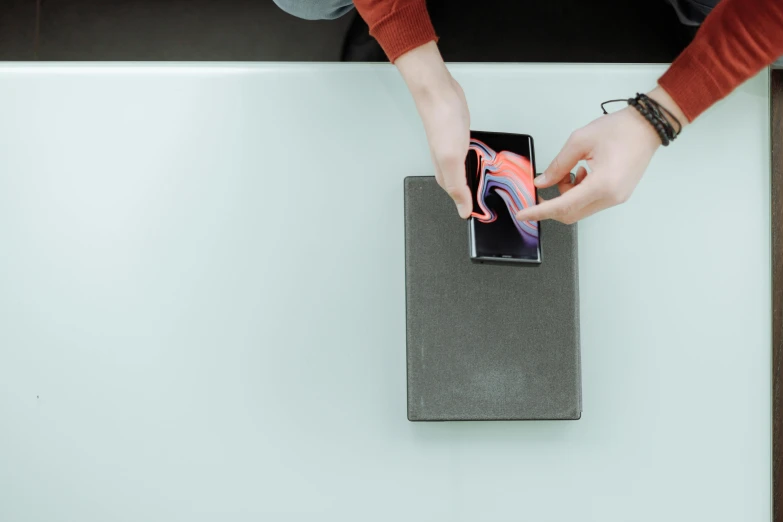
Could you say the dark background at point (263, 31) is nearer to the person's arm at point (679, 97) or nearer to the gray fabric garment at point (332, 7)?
the gray fabric garment at point (332, 7)

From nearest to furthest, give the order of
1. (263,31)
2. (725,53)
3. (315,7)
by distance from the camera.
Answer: (725,53), (315,7), (263,31)

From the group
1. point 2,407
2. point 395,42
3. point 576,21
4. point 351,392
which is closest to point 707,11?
point 576,21

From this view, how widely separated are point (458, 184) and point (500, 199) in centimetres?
5

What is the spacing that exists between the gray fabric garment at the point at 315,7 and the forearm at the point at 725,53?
0.33 metres

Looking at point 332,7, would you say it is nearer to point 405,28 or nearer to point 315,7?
point 315,7

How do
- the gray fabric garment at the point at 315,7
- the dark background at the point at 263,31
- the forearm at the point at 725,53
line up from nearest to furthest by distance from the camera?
the forearm at the point at 725,53
the gray fabric garment at the point at 315,7
the dark background at the point at 263,31

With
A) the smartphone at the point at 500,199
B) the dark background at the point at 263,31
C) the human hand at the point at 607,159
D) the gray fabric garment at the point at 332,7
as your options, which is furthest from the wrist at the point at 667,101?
the dark background at the point at 263,31

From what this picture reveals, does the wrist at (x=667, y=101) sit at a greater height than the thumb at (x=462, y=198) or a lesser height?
greater

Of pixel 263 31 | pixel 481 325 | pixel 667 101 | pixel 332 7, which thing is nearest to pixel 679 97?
pixel 667 101

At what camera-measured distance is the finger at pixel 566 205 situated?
0.41 metres

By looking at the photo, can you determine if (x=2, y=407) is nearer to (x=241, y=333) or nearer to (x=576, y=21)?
(x=241, y=333)

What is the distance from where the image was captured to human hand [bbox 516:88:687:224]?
1.36 ft

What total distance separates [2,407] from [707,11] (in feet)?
2.62

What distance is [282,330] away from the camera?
1.60 feet
